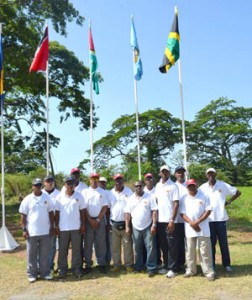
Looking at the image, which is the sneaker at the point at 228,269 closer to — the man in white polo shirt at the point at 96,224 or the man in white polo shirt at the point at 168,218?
the man in white polo shirt at the point at 168,218

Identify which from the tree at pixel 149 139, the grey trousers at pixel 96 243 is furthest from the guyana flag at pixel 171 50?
the tree at pixel 149 139

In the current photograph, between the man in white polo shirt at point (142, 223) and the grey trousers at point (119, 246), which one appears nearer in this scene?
the man in white polo shirt at point (142, 223)

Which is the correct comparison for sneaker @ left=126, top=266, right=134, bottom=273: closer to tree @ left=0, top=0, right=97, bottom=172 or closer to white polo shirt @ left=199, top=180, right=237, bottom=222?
white polo shirt @ left=199, top=180, right=237, bottom=222

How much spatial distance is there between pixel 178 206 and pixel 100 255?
5.40 feet

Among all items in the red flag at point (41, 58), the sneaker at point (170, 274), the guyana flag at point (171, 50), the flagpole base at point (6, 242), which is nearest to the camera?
the sneaker at point (170, 274)

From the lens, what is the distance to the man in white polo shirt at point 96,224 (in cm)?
670

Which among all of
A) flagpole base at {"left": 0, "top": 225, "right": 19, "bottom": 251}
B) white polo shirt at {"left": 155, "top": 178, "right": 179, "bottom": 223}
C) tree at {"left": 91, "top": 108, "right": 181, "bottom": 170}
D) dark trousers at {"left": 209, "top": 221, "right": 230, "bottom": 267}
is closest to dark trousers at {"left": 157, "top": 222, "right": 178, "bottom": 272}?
white polo shirt at {"left": 155, "top": 178, "right": 179, "bottom": 223}

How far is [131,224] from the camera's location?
6707 mm

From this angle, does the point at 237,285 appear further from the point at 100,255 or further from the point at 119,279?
the point at 100,255

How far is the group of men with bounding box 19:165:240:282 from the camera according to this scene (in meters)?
6.22

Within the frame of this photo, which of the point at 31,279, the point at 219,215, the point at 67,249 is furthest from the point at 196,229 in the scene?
the point at 31,279

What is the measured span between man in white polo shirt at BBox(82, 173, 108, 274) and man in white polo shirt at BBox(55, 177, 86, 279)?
0.17 meters

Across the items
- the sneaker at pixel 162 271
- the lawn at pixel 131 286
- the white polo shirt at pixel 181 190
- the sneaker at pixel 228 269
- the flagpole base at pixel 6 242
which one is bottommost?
the lawn at pixel 131 286

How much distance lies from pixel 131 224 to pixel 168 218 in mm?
716
